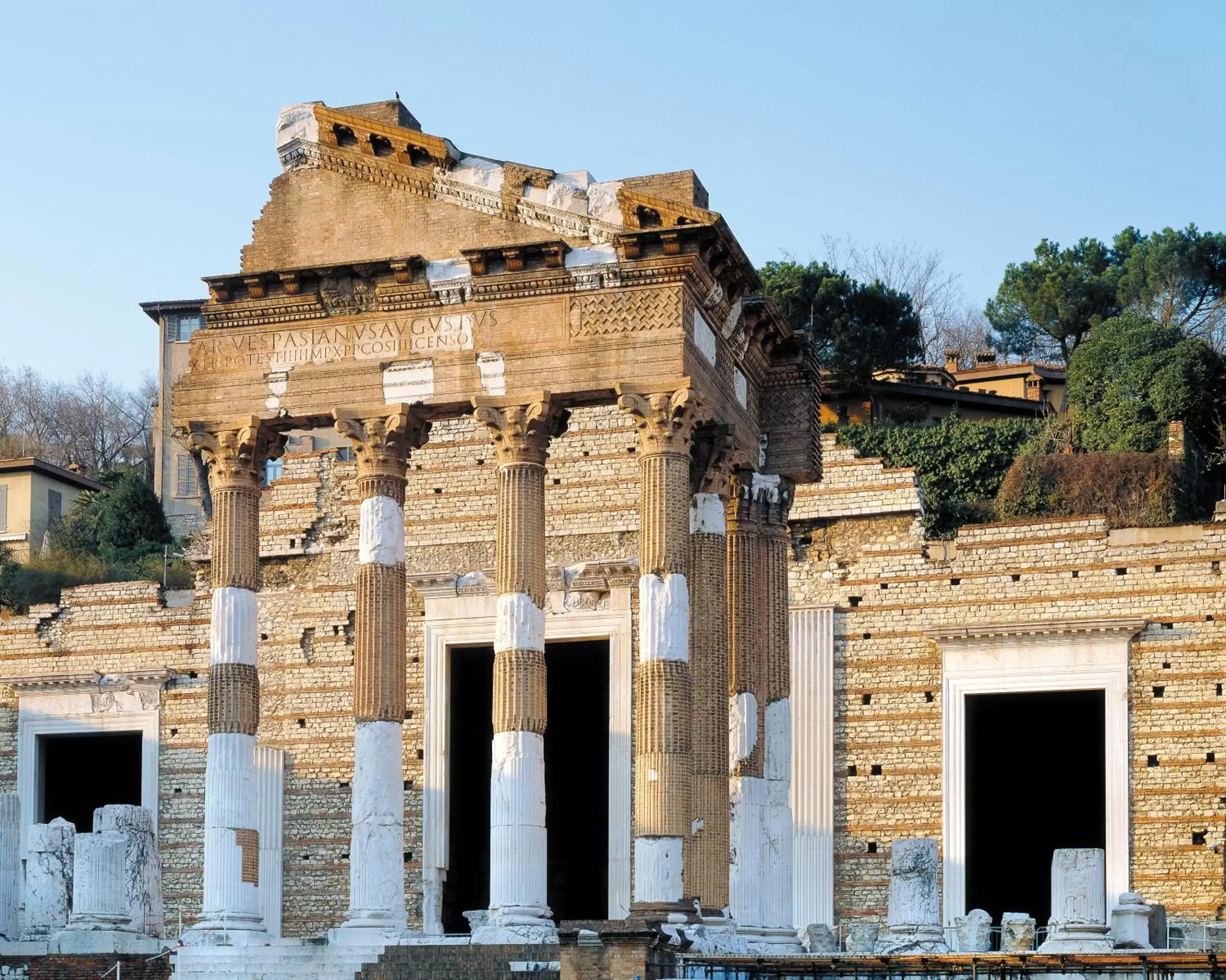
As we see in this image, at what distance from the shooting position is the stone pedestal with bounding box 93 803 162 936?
2594 centimetres

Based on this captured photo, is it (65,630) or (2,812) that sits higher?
(65,630)

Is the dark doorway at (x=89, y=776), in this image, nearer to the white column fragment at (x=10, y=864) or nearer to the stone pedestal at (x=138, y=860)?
the white column fragment at (x=10, y=864)

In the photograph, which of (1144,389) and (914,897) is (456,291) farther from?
(1144,389)

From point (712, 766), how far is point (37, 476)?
112 ft

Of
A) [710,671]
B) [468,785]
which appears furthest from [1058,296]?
[710,671]

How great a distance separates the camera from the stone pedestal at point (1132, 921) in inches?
922

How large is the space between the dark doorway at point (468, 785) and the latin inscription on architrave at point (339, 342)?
7751 millimetres

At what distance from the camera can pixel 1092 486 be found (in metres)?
37.8

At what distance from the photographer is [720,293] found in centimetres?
2453

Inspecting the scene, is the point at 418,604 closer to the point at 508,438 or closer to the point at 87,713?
the point at 87,713

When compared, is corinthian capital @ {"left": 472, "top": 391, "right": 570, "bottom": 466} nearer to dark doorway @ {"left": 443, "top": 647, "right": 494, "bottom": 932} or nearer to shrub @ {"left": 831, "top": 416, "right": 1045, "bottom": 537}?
dark doorway @ {"left": 443, "top": 647, "right": 494, "bottom": 932}

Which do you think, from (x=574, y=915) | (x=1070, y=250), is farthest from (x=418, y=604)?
(x=1070, y=250)

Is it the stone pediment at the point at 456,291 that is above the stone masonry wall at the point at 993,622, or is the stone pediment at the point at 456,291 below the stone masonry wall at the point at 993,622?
above

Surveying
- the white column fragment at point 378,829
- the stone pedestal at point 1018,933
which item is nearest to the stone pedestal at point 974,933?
the stone pedestal at point 1018,933
